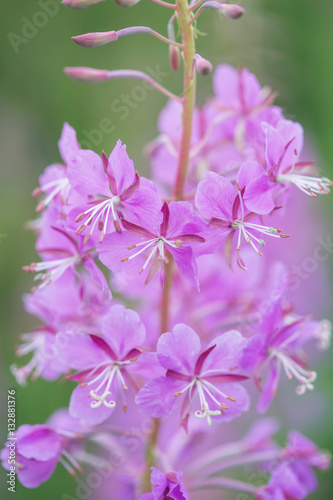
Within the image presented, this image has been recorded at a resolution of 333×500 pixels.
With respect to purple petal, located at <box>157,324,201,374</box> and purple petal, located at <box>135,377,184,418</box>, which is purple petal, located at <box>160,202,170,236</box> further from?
purple petal, located at <box>135,377,184,418</box>

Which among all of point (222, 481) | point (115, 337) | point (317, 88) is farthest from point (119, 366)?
point (317, 88)

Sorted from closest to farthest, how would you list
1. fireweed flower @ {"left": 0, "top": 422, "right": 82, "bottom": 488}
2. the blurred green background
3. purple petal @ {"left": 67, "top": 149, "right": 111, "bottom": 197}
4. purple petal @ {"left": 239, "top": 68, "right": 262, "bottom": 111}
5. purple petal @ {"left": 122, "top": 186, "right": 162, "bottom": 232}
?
1. purple petal @ {"left": 122, "top": 186, "right": 162, "bottom": 232}
2. purple petal @ {"left": 67, "top": 149, "right": 111, "bottom": 197}
3. fireweed flower @ {"left": 0, "top": 422, "right": 82, "bottom": 488}
4. purple petal @ {"left": 239, "top": 68, "right": 262, "bottom": 111}
5. the blurred green background

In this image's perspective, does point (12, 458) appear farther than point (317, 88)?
No

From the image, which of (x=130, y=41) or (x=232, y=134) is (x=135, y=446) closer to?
(x=232, y=134)

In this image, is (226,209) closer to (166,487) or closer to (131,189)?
(131,189)

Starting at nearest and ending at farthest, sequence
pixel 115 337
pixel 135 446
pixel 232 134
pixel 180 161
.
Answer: pixel 115 337, pixel 180 161, pixel 232 134, pixel 135 446

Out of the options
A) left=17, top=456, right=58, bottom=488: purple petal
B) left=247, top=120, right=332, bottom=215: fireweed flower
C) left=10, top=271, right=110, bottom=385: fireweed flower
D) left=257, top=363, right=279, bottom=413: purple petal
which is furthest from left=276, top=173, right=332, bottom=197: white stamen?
left=17, top=456, right=58, bottom=488: purple petal

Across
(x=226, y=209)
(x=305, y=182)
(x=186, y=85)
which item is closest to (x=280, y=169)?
(x=305, y=182)
